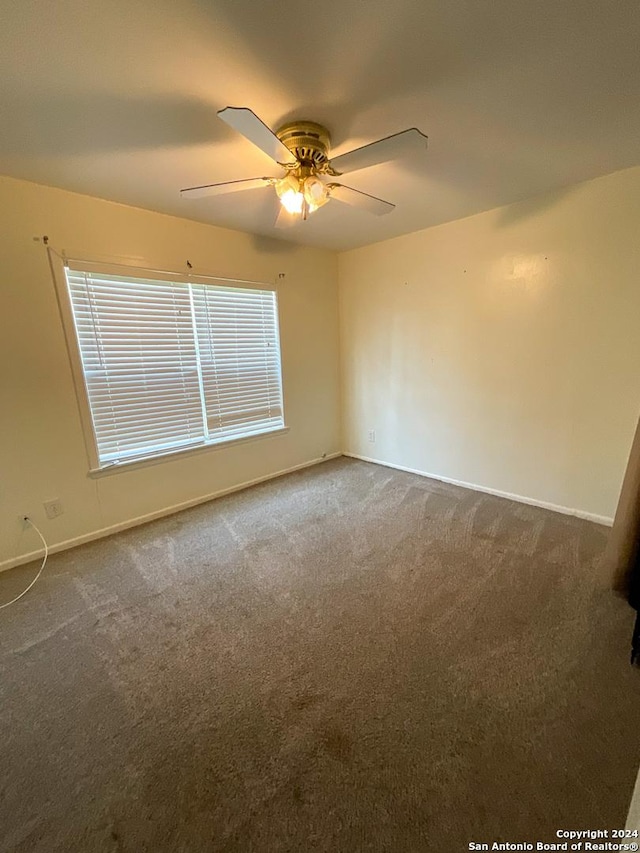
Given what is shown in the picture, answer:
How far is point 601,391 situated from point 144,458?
3.42m

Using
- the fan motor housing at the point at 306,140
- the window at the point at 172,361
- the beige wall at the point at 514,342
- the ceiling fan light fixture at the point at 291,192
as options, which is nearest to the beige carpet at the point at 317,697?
the beige wall at the point at 514,342

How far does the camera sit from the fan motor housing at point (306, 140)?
1607 millimetres

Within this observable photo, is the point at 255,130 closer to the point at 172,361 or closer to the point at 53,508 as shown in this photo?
the point at 172,361

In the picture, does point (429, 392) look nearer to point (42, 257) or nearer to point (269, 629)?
point (269, 629)

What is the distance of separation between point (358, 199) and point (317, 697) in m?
2.42

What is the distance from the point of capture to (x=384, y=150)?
147 cm

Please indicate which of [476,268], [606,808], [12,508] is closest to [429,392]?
[476,268]

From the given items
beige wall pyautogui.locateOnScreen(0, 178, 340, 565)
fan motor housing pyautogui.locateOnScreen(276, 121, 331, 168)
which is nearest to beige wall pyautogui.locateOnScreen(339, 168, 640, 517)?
beige wall pyautogui.locateOnScreen(0, 178, 340, 565)

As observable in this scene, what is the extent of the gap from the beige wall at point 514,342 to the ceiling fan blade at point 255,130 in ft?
6.48

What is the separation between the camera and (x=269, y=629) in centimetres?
173

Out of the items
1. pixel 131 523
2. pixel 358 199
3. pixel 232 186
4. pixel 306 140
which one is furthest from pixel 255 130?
pixel 131 523

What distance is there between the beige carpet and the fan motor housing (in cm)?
223

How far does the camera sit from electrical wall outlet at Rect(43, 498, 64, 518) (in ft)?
7.86

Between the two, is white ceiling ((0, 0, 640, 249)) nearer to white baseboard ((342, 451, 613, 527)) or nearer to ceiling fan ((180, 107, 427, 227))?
ceiling fan ((180, 107, 427, 227))
